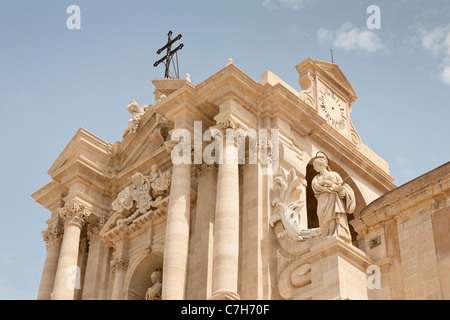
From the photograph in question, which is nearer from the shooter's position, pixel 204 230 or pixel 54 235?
pixel 204 230

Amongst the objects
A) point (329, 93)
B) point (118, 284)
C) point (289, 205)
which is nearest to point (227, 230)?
point (289, 205)

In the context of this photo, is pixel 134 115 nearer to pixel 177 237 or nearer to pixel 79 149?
pixel 79 149

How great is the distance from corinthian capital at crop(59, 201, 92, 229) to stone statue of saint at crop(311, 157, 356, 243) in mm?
8548

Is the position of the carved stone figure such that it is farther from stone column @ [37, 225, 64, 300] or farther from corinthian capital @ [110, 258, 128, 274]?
stone column @ [37, 225, 64, 300]

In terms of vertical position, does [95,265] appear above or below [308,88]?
below

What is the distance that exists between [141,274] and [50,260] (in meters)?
3.42

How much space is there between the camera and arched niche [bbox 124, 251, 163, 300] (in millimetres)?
24938

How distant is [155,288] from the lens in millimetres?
24328

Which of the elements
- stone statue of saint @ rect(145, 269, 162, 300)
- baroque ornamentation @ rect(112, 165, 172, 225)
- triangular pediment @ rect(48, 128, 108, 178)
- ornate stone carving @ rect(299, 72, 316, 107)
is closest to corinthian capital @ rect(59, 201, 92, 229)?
baroque ornamentation @ rect(112, 165, 172, 225)

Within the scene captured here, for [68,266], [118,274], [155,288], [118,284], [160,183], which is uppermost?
[160,183]

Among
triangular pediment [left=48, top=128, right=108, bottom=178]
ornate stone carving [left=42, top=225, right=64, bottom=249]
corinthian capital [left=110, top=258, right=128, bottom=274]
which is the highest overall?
triangular pediment [left=48, top=128, right=108, bottom=178]
